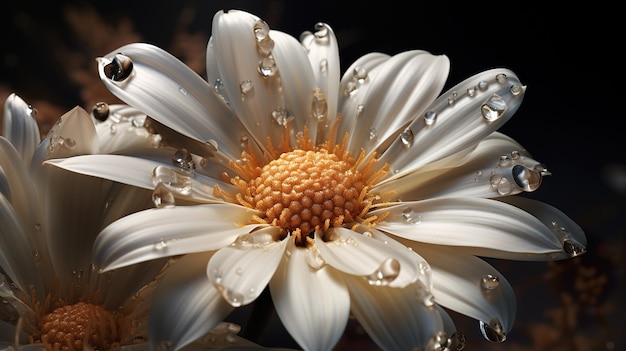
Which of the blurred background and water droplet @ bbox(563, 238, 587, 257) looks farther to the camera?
the blurred background

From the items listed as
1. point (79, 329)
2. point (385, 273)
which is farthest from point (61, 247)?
point (385, 273)

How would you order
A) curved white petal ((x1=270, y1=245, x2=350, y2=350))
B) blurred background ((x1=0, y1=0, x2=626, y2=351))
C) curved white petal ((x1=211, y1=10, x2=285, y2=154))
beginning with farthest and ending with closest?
blurred background ((x1=0, y1=0, x2=626, y2=351))
curved white petal ((x1=211, y1=10, x2=285, y2=154))
curved white petal ((x1=270, y1=245, x2=350, y2=350))

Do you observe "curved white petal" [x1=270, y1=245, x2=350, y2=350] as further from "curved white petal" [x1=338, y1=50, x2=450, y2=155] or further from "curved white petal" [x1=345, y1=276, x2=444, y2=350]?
"curved white petal" [x1=338, y1=50, x2=450, y2=155]

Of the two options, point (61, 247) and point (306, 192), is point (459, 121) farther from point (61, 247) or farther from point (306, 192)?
point (61, 247)

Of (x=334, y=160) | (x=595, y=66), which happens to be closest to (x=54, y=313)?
(x=334, y=160)

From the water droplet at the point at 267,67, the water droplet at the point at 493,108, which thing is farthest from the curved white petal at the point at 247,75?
the water droplet at the point at 493,108

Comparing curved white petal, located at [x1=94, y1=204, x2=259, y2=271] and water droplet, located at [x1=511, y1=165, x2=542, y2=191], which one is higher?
curved white petal, located at [x1=94, y1=204, x2=259, y2=271]

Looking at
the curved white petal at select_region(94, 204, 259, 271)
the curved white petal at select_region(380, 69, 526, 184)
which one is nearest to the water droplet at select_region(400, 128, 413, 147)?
the curved white petal at select_region(380, 69, 526, 184)
